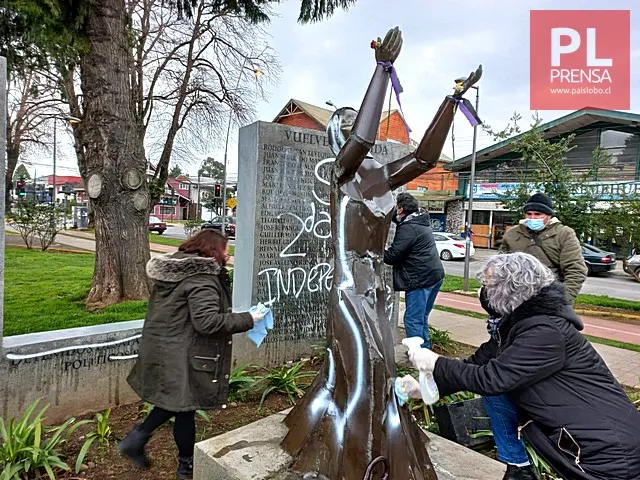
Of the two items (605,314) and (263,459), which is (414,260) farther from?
(605,314)

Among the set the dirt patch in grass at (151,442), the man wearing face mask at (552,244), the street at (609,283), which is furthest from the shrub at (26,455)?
the street at (609,283)

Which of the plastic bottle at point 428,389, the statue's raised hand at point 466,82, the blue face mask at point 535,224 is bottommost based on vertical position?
the plastic bottle at point 428,389

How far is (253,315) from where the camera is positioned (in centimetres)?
268

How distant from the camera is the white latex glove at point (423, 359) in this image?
6.98ft

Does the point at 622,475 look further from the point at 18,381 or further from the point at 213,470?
the point at 18,381

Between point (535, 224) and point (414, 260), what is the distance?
1123 millimetres

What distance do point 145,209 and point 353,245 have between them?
5.13 m

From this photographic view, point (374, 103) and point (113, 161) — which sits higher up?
point (113, 161)

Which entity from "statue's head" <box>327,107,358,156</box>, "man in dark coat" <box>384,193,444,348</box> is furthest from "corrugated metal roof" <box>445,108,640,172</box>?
"statue's head" <box>327,107,358,156</box>

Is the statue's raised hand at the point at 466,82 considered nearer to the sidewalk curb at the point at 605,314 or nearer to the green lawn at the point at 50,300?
the green lawn at the point at 50,300

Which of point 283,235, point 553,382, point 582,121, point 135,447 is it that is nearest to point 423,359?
point 553,382

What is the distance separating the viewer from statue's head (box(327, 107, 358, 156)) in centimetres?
271

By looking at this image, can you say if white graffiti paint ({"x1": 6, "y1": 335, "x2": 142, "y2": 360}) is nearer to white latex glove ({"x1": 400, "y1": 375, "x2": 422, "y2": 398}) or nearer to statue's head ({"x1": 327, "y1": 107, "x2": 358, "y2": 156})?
statue's head ({"x1": 327, "y1": 107, "x2": 358, "y2": 156})

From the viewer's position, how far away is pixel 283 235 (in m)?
4.94
